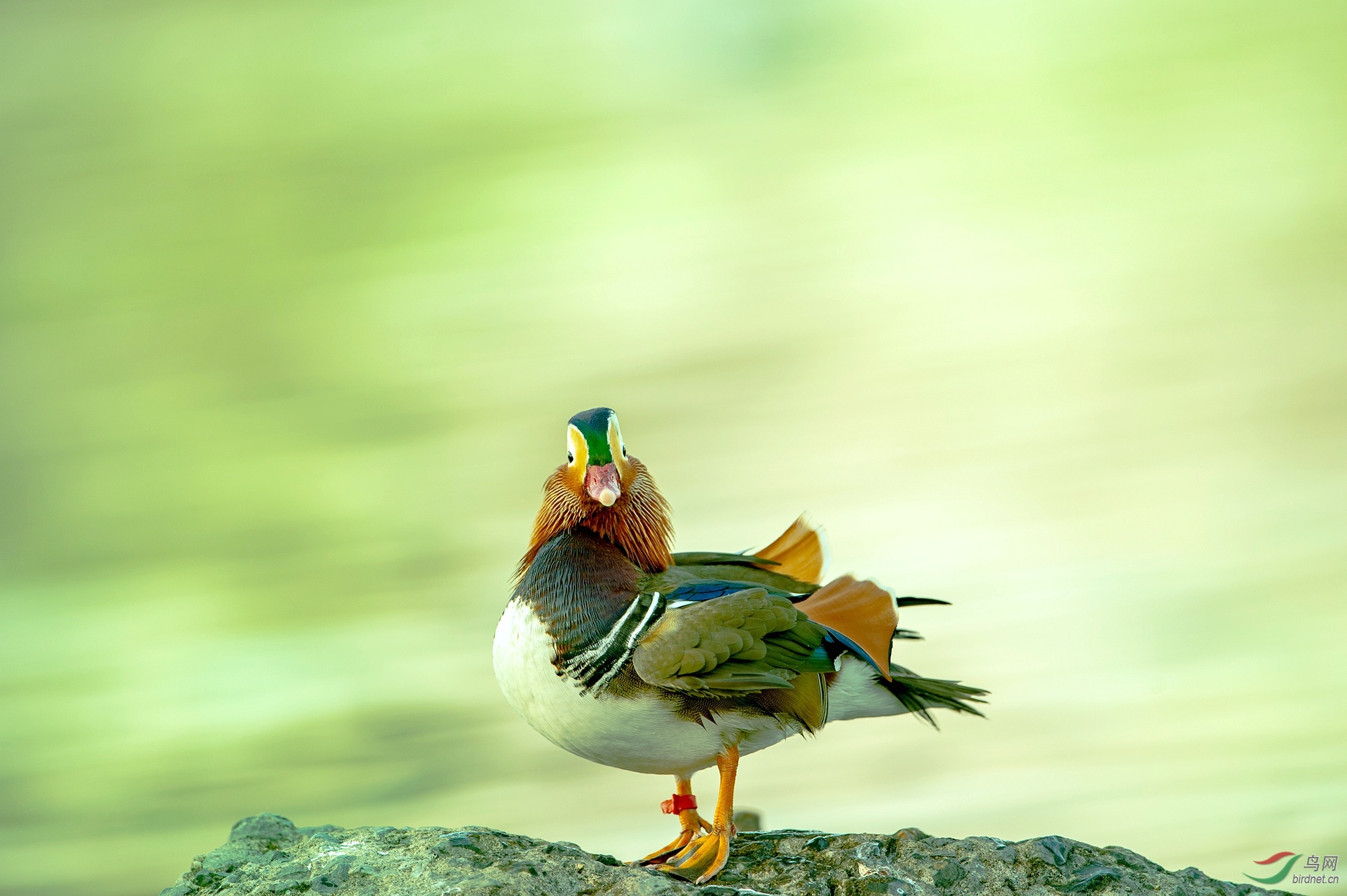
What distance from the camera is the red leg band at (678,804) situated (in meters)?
1.68

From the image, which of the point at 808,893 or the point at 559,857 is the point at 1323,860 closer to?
the point at 808,893

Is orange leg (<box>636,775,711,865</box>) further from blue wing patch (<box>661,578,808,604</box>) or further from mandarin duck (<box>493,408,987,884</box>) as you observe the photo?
blue wing patch (<box>661,578,808,604</box>)

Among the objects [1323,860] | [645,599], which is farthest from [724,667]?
[1323,860]

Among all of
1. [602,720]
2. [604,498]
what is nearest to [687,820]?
[602,720]

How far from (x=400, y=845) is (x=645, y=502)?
1.69ft

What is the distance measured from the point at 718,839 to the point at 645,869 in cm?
10

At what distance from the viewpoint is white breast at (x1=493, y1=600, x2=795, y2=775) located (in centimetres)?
150

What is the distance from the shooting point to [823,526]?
1.86 meters

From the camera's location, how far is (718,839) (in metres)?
1.55

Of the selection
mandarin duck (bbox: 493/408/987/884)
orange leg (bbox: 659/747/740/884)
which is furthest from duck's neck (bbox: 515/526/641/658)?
orange leg (bbox: 659/747/740/884)

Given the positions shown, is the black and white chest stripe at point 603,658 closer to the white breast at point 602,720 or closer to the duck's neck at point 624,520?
the white breast at point 602,720

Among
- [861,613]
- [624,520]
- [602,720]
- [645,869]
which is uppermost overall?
[624,520]

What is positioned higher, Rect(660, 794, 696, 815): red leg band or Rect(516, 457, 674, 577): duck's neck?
Rect(516, 457, 674, 577): duck's neck

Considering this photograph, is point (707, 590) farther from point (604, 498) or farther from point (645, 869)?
point (645, 869)
